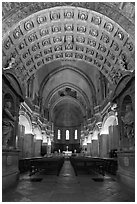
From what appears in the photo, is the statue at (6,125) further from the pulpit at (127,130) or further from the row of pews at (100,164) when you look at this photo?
the row of pews at (100,164)

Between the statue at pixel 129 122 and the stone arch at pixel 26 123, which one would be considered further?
the stone arch at pixel 26 123

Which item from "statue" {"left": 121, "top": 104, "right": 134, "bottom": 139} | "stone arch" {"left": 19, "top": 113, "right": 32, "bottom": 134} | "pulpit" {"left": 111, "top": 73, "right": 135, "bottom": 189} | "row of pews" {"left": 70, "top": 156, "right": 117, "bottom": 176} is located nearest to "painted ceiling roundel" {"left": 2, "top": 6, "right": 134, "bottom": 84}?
"pulpit" {"left": 111, "top": 73, "right": 135, "bottom": 189}

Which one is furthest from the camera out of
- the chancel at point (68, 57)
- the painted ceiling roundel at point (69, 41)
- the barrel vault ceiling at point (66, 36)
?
the painted ceiling roundel at point (69, 41)

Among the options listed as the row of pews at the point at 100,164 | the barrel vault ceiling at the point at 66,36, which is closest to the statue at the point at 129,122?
the barrel vault ceiling at the point at 66,36

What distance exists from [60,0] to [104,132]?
14.2 metres

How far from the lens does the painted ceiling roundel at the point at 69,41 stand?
36.5 feet

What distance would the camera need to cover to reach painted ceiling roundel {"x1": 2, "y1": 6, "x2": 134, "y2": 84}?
11.1 metres

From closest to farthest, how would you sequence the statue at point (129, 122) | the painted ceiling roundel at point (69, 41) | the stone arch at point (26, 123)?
1. the statue at point (129, 122)
2. the painted ceiling roundel at point (69, 41)
3. the stone arch at point (26, 123)

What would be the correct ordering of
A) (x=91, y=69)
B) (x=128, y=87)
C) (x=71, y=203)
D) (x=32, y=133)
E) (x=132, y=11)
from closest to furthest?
1. (x=71, y=203)
2. (x=128, y=87)
3. (x=132, y=11)
4. (x=32, y=133)
5. (x=91, y=69)

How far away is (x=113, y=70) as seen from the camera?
13.8 meters

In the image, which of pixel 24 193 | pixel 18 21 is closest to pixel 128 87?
pixel 24 193

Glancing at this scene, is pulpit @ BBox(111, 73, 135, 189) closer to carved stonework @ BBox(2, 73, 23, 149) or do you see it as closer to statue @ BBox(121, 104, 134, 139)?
statue @ BBox(121, 104, 134, 139)

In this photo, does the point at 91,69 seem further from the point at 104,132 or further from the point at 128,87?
the point at 128,87

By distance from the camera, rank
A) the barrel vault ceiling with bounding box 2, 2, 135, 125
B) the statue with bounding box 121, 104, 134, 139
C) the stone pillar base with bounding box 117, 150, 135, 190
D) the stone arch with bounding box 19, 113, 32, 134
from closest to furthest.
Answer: the stone pillar base with bounding box 117, 150, 135, 190 < the statue with bounding box 121, 104, 134, 139 < the barrel vault ceiling with bounding box 2, 2, 135, 125 < the stone arch with bounding box 19, 113, 32, 134
